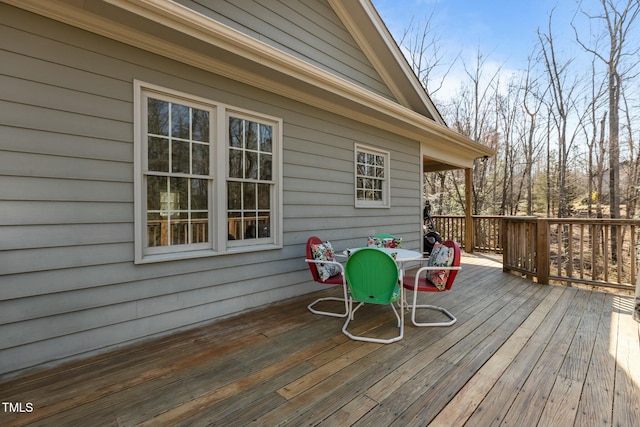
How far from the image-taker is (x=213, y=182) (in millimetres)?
3131

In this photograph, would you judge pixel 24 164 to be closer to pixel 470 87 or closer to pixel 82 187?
pixel 82 187

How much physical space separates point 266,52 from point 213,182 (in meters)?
1.46

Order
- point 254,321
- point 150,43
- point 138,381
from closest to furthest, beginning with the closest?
point 138,381 → point 150,43 → point 254,321

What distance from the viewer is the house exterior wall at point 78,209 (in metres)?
2.12

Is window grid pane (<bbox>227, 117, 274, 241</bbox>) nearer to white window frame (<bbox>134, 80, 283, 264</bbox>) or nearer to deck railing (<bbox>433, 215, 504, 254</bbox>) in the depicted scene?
white window frame (<bbox>134, 80, 283, 264</bbox>)

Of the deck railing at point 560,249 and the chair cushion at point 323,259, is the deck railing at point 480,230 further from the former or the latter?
the chair cushion at point 323,259

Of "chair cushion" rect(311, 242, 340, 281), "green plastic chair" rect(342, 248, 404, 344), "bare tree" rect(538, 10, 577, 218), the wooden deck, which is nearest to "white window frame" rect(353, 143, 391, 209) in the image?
"chair cushion" rect(311, 242, 340, 281)

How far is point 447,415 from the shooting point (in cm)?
170

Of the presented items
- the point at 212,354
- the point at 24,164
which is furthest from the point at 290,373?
the point at 24,164

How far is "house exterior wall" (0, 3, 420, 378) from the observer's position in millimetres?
2119

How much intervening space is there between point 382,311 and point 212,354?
1960 millimetres

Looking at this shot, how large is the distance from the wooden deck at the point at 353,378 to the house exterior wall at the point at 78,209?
255 millimetres

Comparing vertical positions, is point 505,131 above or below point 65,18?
above

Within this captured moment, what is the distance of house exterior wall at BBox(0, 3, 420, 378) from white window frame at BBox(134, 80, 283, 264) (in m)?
0.07
